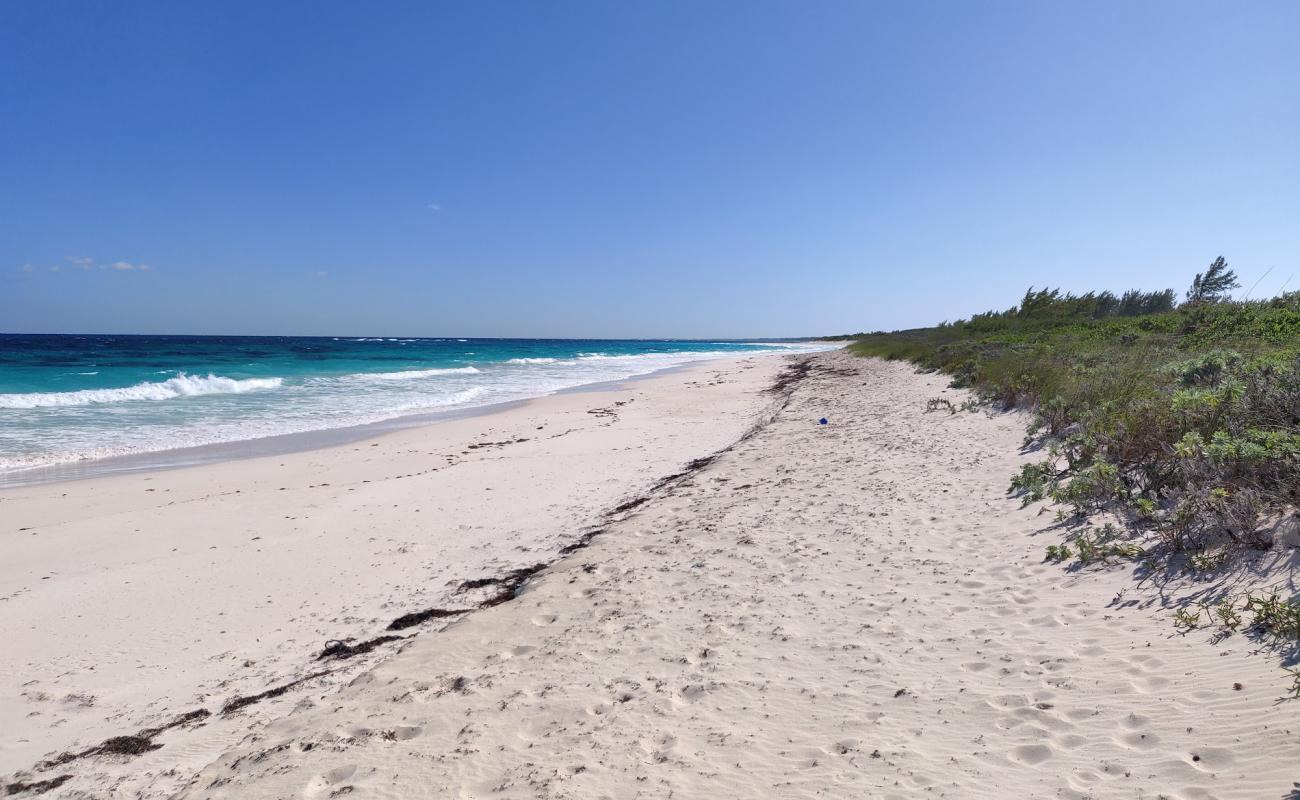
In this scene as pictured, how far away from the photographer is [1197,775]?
2627 mm

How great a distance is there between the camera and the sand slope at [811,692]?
2.90 metres

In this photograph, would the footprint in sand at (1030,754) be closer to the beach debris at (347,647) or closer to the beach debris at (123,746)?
the beach debris at (347,647)

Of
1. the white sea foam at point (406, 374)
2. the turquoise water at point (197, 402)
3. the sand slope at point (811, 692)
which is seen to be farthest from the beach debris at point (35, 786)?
the white sea foam at point (406, 374)

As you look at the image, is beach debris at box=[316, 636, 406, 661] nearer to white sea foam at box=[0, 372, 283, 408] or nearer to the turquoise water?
the turquoise water

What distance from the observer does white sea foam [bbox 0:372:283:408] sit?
20.6 metres

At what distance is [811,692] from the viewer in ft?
12.1

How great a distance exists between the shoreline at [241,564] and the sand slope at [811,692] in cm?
80

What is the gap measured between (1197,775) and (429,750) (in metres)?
3.62

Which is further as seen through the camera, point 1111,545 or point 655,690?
point 1111,545

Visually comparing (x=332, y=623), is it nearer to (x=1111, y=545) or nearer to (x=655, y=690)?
(x=655, y=690)

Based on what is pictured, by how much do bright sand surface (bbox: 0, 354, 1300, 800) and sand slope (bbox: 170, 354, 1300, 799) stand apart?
→ 18 mm

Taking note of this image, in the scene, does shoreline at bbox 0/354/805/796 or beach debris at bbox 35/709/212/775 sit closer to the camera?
beach debris at bbox 35/709/212/775

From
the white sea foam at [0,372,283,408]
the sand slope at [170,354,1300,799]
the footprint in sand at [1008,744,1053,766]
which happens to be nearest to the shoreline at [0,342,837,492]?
the sand slope at [170,354,1300,799]

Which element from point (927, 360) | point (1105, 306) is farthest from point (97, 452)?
point (1105, 306)
